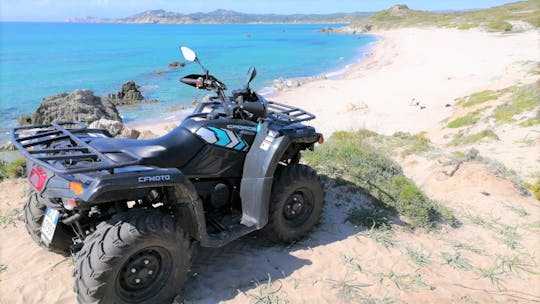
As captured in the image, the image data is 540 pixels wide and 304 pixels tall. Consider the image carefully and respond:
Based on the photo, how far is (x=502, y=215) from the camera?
5793 millimetres

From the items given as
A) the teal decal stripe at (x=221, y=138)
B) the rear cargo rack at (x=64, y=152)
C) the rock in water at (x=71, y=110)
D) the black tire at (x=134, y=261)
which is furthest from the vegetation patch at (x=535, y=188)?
the rock in water at (x=71, y=110)

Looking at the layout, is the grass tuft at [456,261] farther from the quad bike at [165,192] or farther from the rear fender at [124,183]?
the rear fender at [124,183]

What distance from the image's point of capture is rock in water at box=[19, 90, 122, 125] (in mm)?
14570

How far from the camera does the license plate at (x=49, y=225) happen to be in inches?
133

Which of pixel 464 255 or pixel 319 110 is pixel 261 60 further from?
pixel 464 255

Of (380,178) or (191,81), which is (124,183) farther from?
(380,178)

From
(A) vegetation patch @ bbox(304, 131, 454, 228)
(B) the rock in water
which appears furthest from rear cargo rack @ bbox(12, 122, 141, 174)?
(B) the rock in water

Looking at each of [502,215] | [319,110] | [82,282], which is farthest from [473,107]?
[82,282]

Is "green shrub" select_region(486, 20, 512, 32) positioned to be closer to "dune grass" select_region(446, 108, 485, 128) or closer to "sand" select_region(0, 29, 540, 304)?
"dune grass" select_region(446, 108, 485, 128)

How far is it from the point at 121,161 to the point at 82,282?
0.95 metres

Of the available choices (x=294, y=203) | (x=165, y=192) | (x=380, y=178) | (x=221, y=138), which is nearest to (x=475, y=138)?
(x=380, y=178)

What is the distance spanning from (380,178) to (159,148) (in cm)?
386

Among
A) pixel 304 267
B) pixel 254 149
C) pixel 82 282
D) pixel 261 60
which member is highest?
pixel 254 149

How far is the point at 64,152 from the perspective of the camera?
A: 371cm
